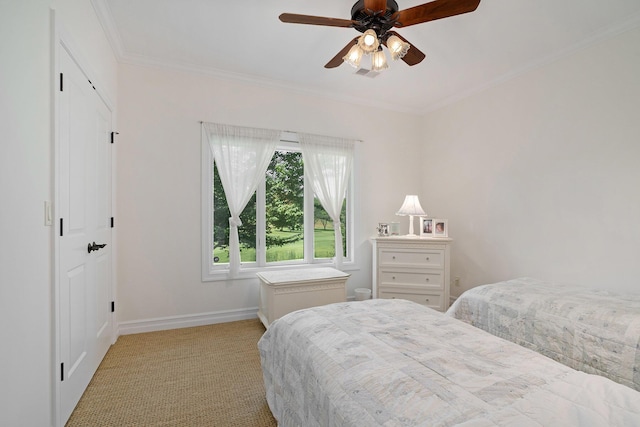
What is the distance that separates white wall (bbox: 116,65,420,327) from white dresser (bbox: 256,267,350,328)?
1.47 ft

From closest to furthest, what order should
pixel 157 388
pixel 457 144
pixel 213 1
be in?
1. pixel 157 388
2. pixel 213 1
3. pixel 457 144

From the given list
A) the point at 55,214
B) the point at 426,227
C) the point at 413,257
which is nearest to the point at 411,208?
the point at 426,227

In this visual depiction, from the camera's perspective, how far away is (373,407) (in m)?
0.94

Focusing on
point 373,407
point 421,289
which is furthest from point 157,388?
point 421,289

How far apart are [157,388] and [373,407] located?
1786 millimetres

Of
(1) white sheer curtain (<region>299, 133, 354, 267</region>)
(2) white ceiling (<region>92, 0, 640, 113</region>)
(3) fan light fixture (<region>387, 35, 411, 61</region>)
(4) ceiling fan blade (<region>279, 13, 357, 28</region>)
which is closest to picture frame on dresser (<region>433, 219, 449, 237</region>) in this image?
(1) white sheer curtain (<region>299, 133, 354, 267</region>)

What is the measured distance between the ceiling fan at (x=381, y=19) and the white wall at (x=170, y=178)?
1.72m

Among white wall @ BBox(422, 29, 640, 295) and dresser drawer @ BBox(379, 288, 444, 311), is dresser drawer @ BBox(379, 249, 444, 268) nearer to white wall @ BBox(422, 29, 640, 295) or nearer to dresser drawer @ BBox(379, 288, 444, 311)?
dresser drawer @ BBox(379, 288, 444, 311)

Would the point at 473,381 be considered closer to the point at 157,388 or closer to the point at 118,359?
the point at 157,388

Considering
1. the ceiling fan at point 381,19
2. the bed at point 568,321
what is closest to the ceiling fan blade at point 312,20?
the ceiling fan at point 381,19

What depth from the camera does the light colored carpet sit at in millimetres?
1762

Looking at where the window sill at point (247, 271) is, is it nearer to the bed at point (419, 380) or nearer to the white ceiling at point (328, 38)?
the bed at point (419, 380)

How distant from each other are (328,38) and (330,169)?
155 centimetres

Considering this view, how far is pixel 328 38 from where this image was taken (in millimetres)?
2668
